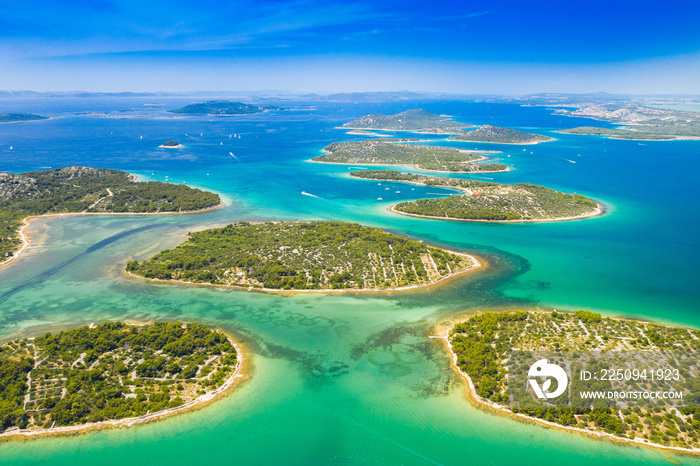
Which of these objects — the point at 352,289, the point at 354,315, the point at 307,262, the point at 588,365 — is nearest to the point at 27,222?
the point at 307,262

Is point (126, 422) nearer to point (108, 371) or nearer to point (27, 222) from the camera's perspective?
point (108, 371)

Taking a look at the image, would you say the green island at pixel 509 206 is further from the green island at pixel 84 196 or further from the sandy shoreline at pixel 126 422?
the sandy shoreline at pixel 126 422

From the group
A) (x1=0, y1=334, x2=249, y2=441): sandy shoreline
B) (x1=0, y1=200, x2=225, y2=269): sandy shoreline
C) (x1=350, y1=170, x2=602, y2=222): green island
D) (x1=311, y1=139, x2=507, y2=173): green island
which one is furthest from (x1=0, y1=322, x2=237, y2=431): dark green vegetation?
(x1=311, y1=139, x2=507, y2=173): green island

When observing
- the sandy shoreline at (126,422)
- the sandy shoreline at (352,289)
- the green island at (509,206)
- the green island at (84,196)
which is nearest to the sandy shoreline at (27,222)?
the green island at (84,196)

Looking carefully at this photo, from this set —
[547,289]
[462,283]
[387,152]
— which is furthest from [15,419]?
[387,152]

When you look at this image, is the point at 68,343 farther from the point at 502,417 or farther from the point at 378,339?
the point at 502,417

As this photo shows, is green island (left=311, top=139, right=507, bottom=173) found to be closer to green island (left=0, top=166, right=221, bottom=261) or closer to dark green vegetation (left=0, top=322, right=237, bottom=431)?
green island (left=0, top=166, right=221, bottom=261)
